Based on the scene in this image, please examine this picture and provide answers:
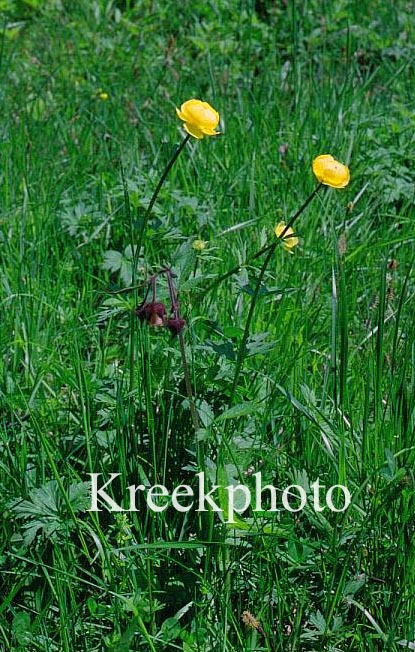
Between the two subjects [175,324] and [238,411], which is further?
[238,411]

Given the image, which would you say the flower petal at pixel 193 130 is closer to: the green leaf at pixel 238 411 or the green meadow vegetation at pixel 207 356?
the green meadow vegetation at pixel 207 356

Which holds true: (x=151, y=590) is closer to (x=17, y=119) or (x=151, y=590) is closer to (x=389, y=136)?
(x=389, y=136)

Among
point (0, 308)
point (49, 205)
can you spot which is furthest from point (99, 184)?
point (0, 308)

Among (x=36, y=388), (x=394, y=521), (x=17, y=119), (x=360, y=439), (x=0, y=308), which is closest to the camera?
(x=394, y=521)

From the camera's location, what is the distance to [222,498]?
1.67 meters

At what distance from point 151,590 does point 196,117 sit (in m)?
0.88

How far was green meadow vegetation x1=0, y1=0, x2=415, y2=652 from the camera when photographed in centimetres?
169

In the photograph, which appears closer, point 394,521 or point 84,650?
point 84,650

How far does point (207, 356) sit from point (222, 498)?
492mm

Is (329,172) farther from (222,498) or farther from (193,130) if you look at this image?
(222,498)

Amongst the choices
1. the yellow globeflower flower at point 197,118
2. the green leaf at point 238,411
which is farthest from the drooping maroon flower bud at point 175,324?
the yellow globeflower flower at point 197,118

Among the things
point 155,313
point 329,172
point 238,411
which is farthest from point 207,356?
point 329,172

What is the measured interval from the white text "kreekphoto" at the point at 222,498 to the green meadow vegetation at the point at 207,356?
0.07 ft

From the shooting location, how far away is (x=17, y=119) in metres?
3.66
